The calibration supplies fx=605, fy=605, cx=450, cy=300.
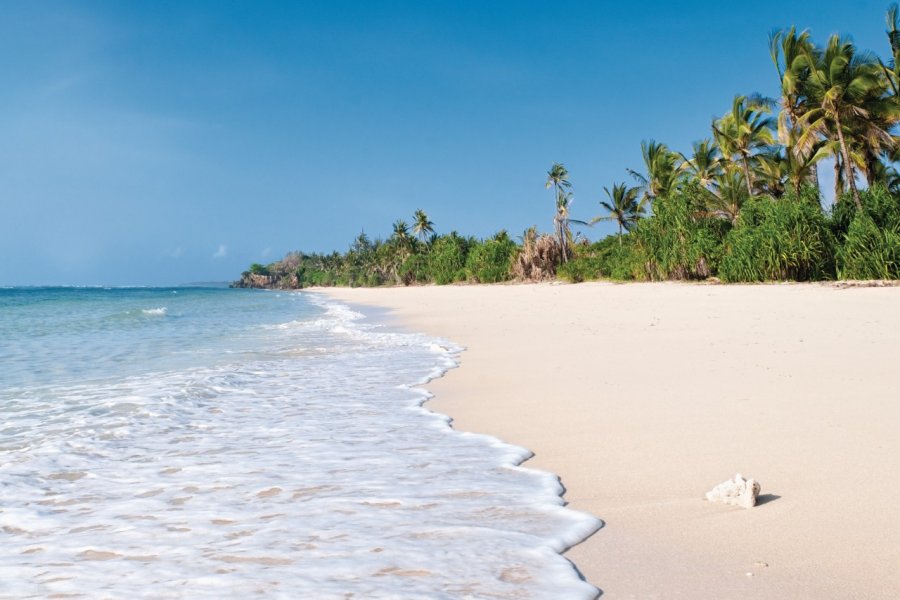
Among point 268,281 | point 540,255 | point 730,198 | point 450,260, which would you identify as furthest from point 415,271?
point 268,281

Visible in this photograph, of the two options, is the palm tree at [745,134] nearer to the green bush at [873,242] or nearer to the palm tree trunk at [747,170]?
the palm tree trunk at [747,170]

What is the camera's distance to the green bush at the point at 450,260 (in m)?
65.0

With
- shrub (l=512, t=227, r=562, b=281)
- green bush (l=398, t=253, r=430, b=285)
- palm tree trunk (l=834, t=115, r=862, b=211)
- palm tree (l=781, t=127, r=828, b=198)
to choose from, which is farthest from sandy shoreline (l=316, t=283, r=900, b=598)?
green bush (l=398, t=253, r=430, b=285)

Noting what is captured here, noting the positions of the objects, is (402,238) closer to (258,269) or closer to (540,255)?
(540,255)

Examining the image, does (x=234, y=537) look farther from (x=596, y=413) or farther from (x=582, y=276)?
(x=582, y=276)

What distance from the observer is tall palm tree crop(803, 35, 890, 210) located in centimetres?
2411

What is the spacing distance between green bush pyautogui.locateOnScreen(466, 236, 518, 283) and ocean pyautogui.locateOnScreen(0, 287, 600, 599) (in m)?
47.7

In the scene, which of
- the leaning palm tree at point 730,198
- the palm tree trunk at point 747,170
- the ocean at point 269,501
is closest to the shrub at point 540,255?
the leaning palm tree at point 730,198

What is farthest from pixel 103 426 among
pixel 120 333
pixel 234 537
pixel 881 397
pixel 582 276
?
pixel 582 276

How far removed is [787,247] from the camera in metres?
22.5

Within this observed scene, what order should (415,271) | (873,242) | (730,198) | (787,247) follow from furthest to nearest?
(415,271), (730,198), (787,247), (873,242)

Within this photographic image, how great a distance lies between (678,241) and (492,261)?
27.3 meters

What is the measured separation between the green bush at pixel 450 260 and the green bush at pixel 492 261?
2.97 m

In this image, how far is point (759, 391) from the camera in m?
4.91
